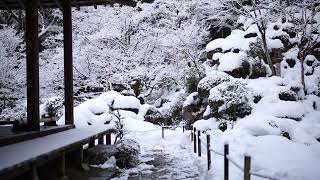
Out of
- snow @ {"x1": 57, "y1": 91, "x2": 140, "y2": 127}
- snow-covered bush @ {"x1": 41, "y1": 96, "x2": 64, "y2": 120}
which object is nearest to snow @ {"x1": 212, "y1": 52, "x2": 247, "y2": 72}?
snow @ {"x1": 57, "y1": 91, "x2": 140, "y2": 127}

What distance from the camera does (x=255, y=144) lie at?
1095cm

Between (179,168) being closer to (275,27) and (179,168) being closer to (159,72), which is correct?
(275,27)

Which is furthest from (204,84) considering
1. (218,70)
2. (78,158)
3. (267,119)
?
(78,158)

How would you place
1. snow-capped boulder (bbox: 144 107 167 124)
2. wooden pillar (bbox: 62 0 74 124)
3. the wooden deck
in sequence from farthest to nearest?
1. snow-capped boulder (bbox: 144 107 167 124)
2. wooden pillar (bbox: 62 0 74 124)
3. the wooden deck

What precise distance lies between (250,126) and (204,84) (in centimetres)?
454

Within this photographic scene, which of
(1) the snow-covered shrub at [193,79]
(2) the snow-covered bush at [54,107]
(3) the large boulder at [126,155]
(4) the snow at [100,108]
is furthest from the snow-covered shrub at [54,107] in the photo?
(3) the large boulder at [126,155]

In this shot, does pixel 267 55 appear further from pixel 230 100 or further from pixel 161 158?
pixel 161 158

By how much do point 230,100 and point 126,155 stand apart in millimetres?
6357

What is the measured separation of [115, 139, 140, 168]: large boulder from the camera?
942cm

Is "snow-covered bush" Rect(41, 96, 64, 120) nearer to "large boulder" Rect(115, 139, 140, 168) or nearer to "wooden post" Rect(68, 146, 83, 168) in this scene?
"large boulder" Rect(115, 139, 140, 168)

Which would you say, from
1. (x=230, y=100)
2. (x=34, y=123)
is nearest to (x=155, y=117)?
(x=230, y=100)

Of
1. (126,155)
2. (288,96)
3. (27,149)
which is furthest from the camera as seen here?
(288,96)

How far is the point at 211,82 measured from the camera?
55.3ft

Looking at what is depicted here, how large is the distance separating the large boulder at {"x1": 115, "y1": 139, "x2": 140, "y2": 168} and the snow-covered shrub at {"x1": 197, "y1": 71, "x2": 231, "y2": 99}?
291 inches
